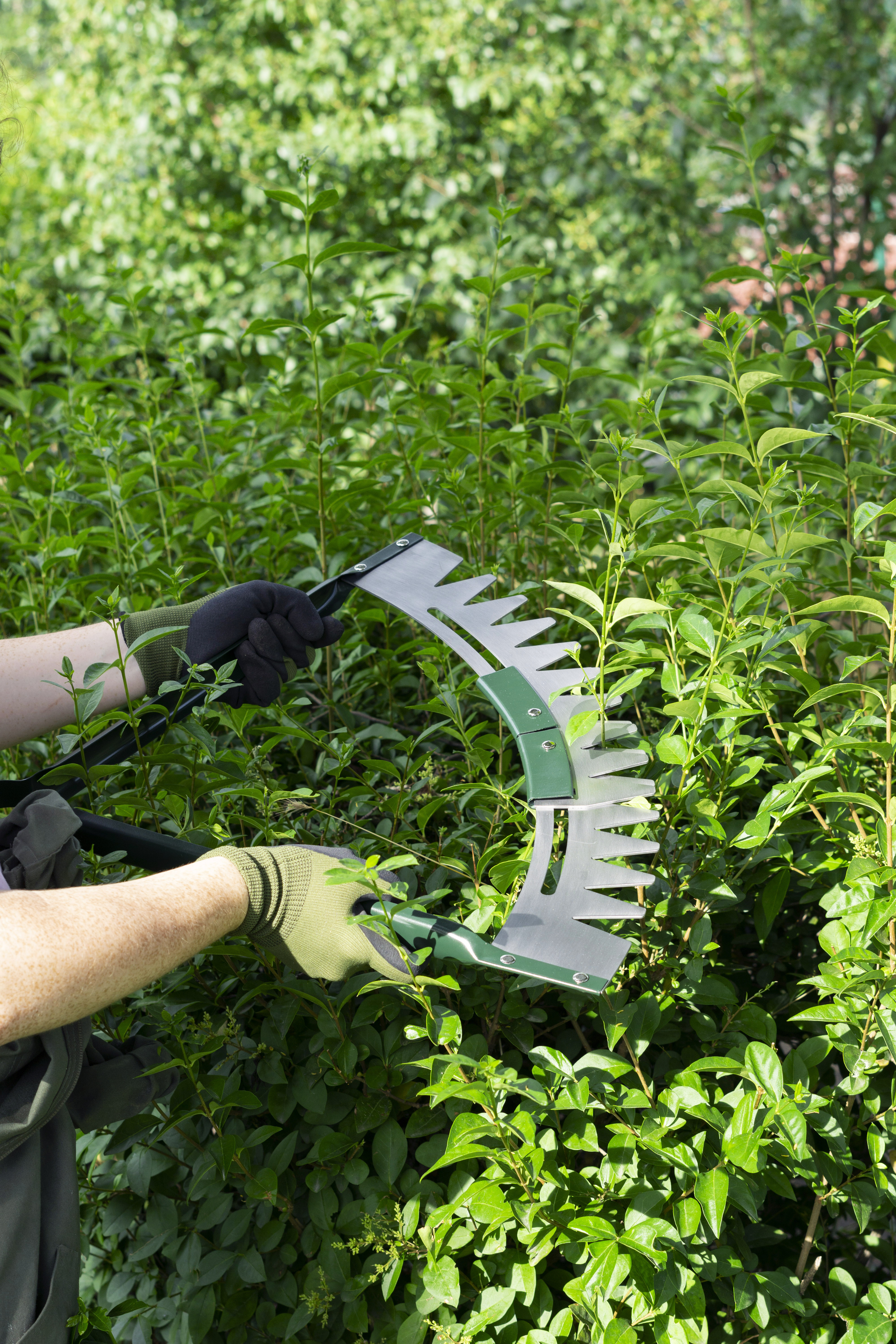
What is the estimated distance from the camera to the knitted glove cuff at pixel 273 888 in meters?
1.18

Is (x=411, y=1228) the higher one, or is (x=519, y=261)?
(x=519, y=261)

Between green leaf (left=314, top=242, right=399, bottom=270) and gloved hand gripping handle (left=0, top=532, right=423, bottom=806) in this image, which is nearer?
gloved hand gripping handle (left=0, top=532, right=423, bottom=806)

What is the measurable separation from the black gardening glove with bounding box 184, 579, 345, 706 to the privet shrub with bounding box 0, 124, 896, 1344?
9cm

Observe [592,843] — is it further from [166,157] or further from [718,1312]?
[166,157]

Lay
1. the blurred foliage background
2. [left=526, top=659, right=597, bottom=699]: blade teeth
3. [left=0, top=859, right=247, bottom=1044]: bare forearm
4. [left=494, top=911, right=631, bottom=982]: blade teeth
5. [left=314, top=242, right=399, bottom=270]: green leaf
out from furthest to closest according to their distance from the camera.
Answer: the blurred foliage background
[left=314, top=242, right=399, bottom=270]: green leaf
[left=526, top=659, right=597, bottom=699]: blade teeth
[left=494, top=911, right=631, bottom=982]: blade teeth
[left=0, top=859, right=247, bottom=1044]: bare forearm

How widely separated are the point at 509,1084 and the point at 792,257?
1.43 metres

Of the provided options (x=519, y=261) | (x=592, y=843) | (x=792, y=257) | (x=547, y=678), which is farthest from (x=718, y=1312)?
(x=519, y=261)

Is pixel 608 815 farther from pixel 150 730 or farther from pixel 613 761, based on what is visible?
pixel 150 730

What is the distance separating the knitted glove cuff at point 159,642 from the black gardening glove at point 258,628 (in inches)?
1.2

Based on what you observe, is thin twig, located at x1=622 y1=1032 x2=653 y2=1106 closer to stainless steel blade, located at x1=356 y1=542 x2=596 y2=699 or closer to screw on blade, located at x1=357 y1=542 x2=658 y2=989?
screw on blade, located at x1=357 y1=542 x2=658 y2=989

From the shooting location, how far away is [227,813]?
143 centimetres

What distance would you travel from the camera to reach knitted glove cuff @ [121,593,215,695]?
5.20 ft

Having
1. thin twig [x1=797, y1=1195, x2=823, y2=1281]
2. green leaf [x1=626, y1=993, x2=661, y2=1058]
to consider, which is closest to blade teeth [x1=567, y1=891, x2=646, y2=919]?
green leaf [x1=626, y1=993, x2=661, y2=1058]

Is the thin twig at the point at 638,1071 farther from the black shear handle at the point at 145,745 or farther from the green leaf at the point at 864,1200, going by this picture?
the black shear handle at the point at 145,745
